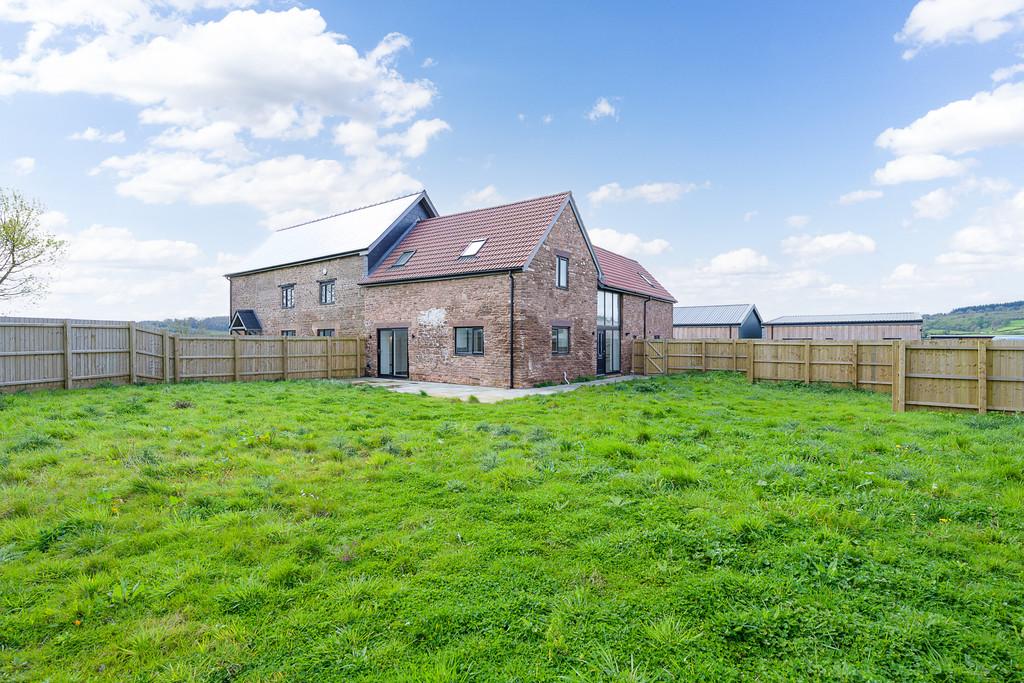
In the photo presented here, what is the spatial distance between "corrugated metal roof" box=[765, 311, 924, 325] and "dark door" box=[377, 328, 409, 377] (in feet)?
119

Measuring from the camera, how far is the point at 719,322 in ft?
131

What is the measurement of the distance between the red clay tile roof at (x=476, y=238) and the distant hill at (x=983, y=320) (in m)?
84.3

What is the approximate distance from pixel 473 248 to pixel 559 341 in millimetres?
4886

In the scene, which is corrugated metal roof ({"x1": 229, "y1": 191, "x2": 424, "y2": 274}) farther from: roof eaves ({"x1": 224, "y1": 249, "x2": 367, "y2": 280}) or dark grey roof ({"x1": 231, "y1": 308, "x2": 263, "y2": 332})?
dark grey roof ({"x1": 231, "y1": 308, "x2": 263, "y2": 332})

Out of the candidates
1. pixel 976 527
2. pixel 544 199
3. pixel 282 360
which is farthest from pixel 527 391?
pixel 976 527

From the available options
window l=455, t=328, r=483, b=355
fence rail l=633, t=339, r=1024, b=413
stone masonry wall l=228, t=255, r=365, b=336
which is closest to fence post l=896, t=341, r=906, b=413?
fence rail l=633, t=339, r=1024, b=413

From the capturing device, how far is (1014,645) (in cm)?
302

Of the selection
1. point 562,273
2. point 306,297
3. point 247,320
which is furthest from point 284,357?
point 562,273

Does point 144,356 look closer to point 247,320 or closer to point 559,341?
point 247,320

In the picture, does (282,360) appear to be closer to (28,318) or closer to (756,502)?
(28,318)

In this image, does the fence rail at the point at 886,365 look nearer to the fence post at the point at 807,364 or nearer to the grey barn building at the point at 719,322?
the fence post at the point at 807,364

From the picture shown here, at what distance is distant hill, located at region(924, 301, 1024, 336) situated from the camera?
3124 inches

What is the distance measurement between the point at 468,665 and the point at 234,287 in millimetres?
30484

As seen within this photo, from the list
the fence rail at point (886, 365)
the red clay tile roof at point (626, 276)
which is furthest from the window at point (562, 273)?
the fence rail at point (886, 365)
